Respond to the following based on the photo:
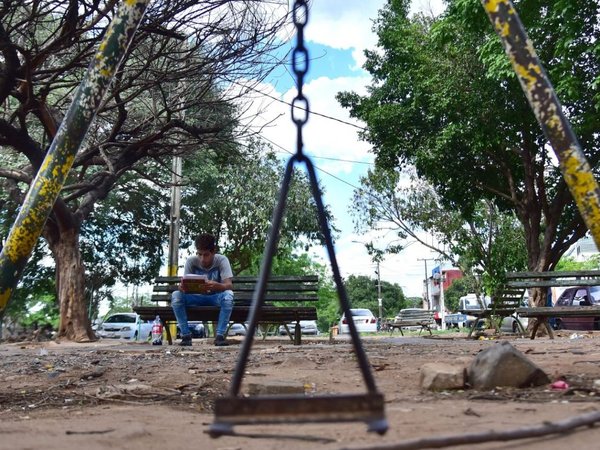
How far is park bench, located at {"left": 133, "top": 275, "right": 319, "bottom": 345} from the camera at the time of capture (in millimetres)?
9008

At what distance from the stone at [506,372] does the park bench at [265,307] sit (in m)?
4.63

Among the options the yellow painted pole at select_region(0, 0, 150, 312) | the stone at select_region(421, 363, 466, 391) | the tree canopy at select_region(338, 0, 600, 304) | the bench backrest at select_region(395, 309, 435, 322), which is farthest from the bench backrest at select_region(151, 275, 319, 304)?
the bench backrest at select_region(395, 309, 435, 322)

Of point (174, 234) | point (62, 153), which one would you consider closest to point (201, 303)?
point (62, 153)

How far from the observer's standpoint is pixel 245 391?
4.28m

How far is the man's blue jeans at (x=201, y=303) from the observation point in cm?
844

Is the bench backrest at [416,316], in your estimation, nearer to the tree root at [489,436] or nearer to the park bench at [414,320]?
the park bench at [414,320]

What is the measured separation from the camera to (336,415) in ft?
7.29

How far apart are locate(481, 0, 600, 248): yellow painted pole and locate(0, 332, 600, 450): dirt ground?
1.06 metres

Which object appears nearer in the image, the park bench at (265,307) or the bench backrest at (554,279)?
the park bench at (265,307)

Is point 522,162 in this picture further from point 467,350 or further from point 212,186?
point 212,186

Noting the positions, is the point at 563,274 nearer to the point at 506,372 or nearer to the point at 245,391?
the point at 506,372

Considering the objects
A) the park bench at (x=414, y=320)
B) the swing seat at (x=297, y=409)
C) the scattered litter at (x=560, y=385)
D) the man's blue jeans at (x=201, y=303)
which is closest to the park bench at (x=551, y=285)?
the man's blue jeans at (x=201, y=303)

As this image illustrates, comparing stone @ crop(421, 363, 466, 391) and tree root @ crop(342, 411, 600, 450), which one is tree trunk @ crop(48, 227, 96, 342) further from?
tree root @ crop(342, 411, 600, 450)

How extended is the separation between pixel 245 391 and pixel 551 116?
8.30 ft
